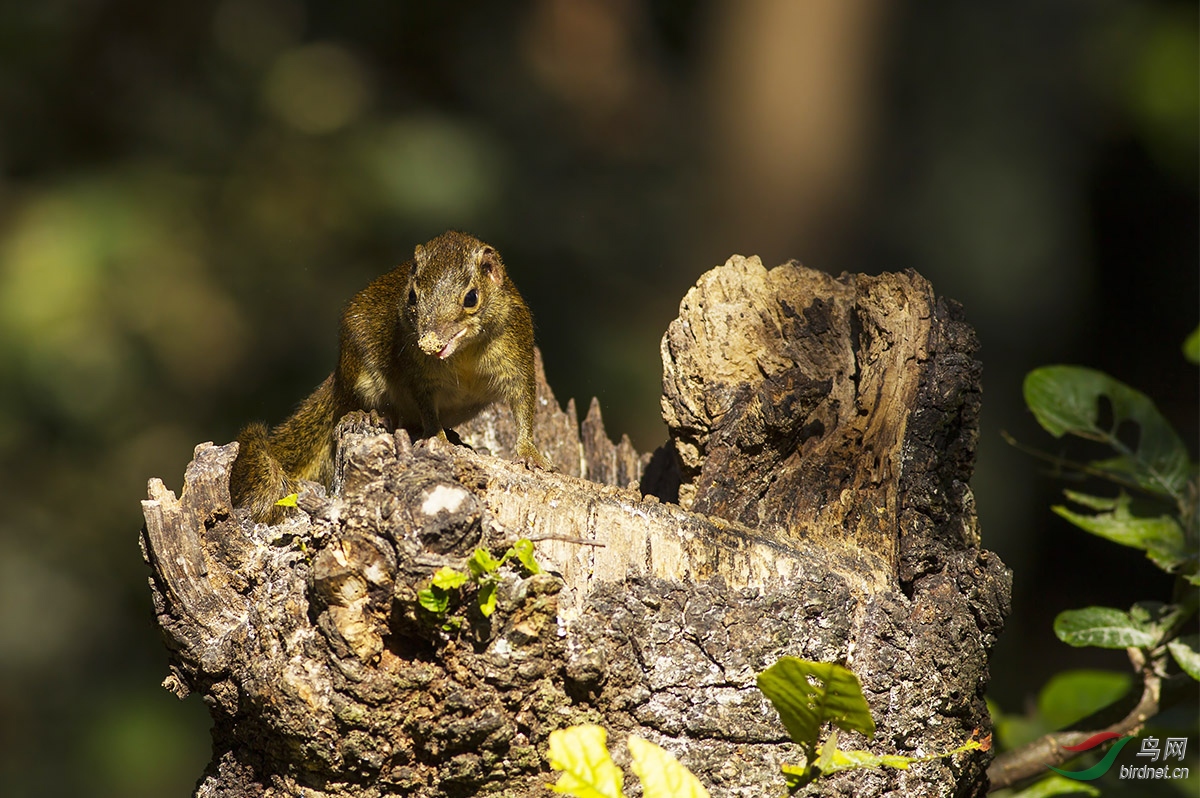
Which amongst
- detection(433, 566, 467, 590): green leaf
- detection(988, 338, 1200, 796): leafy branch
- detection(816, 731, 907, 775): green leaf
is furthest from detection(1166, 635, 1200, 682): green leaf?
detection(433, 566, 467, 590): green leaf

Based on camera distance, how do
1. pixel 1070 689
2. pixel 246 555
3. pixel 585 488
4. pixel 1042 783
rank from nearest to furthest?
pixel 246 555, pixel 585 488, pixel 1042 783, pixel 1070 689

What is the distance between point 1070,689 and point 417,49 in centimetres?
424

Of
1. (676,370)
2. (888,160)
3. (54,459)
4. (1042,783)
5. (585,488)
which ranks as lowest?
(54,459)

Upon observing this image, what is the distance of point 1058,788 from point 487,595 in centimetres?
131

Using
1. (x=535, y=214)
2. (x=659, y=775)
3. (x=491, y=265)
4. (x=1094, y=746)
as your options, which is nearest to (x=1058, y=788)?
(x=1094, y=746)

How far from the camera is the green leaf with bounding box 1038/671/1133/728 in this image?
255cm

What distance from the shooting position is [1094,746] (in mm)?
2248

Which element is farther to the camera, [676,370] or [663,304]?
[663,304]

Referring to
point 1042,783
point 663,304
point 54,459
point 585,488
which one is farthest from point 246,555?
point 663,304

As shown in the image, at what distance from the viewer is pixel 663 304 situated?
5852mm

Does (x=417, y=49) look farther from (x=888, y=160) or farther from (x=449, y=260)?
(x=449, y=260)

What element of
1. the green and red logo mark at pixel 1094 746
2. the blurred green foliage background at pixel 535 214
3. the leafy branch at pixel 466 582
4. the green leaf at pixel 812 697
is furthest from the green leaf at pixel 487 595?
the blurred green foliage background at pixel 535 214

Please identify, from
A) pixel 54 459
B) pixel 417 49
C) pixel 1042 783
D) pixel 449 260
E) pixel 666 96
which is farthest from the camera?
pixel 666 96

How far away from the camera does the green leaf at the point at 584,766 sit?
1.04m
